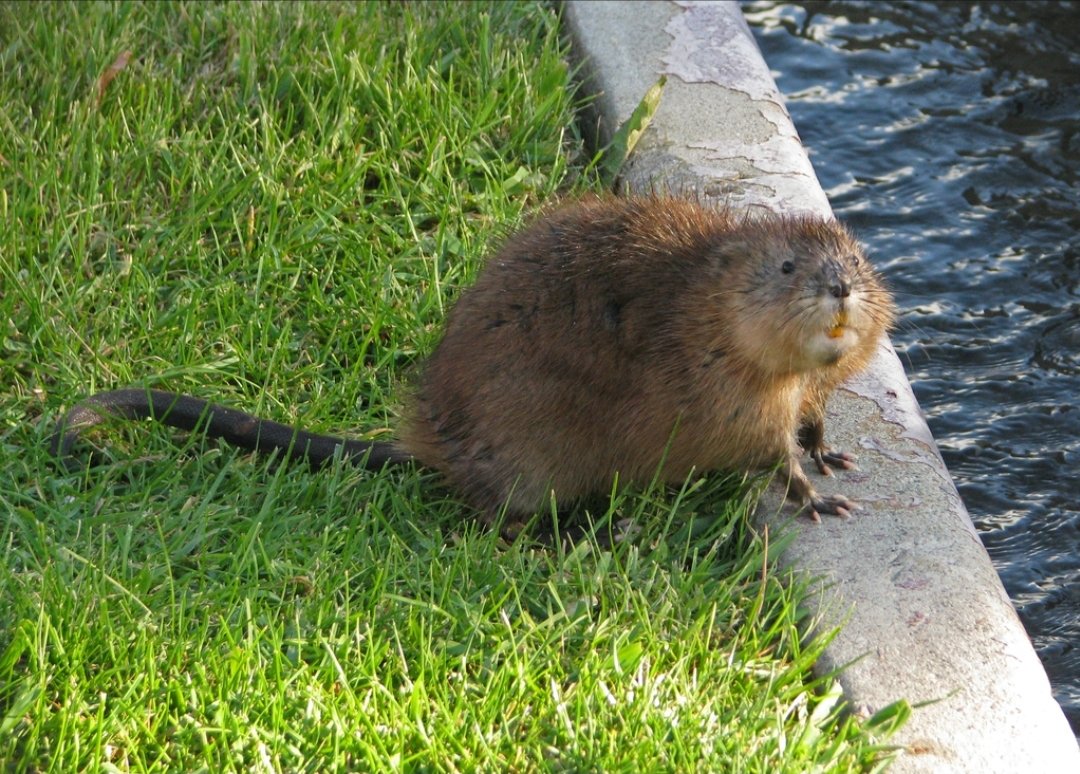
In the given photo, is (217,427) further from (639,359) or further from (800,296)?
(800,296)

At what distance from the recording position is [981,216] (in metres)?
5.34

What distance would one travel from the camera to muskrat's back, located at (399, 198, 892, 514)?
3398 millimetres

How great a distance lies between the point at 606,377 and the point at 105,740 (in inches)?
54.6

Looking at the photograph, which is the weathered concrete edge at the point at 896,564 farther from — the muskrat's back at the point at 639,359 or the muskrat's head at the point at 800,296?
the muskrat's head at the point at 800,296

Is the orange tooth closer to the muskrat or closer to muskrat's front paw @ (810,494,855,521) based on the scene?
the muskrat

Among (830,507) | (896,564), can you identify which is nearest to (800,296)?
(830,507)

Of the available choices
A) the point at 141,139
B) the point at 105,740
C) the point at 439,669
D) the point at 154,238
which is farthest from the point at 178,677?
the point at 141,139

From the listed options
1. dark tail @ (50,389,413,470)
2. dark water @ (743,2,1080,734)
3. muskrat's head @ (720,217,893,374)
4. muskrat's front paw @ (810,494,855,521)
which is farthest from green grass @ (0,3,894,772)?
dark water @ (743,2,1080,734)

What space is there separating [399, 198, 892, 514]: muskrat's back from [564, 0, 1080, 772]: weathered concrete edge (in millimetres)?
176

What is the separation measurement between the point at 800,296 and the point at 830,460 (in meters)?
0.54

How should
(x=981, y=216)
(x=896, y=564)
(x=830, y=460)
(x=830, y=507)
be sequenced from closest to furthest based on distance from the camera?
(x=896, y=564)
(x=830, y=507)
(x=830, y=460)
(x=981, y=216)

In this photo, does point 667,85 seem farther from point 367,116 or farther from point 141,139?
point 141,139

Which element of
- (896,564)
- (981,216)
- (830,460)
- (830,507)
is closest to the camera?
(896,564)

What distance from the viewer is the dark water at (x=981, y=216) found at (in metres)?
4.15
